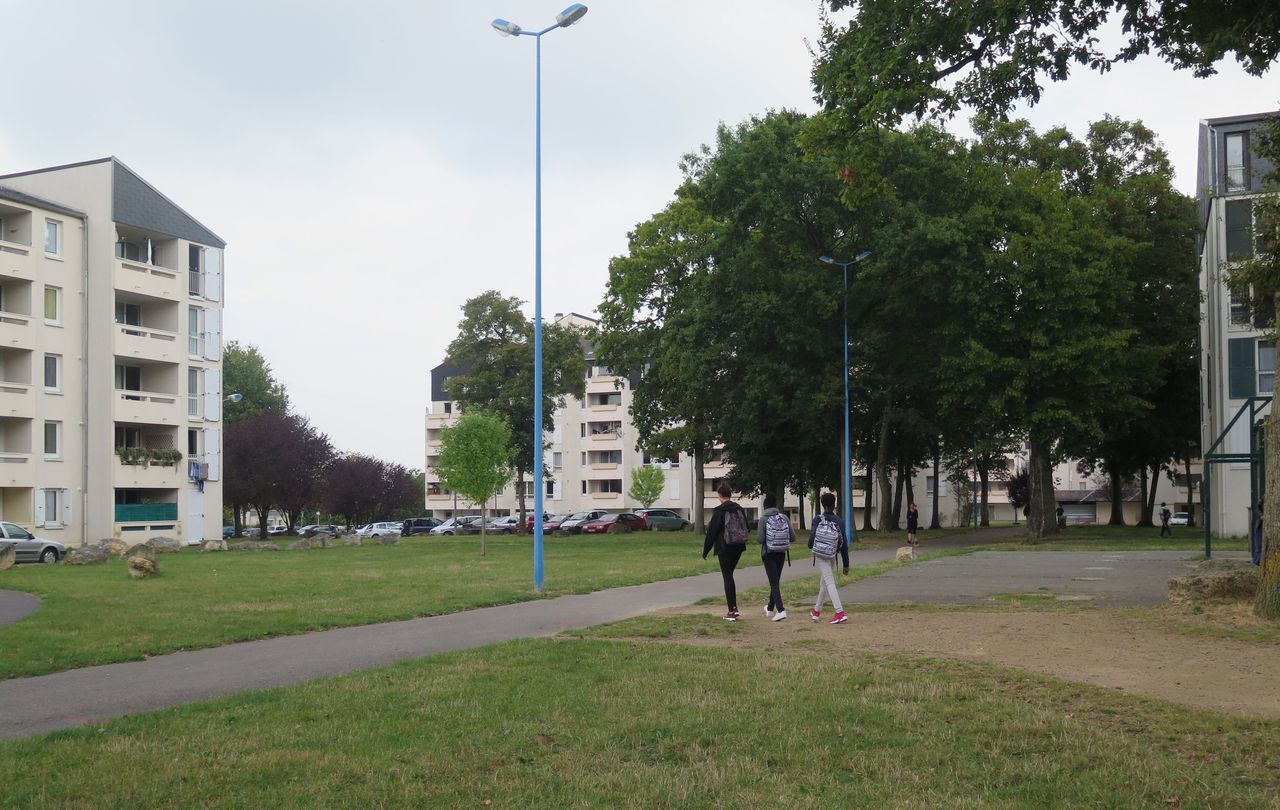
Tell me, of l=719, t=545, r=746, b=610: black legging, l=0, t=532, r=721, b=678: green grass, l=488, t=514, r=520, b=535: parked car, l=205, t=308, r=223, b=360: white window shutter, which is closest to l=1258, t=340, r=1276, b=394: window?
l=0, t=532, r=721, b=678: green grass

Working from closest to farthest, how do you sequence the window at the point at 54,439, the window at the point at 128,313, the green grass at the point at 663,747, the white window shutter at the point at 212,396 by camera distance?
the green grass at the point at 663,747 → the window at the point at 54,439 → the window at the point at 128,313 → the white window shutter at the point at 212,396

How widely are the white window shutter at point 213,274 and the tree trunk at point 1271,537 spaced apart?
50.2 meters

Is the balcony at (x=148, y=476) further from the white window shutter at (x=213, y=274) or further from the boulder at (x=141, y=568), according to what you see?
the boulder at (x=141, y=568)

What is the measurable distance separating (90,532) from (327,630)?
40.0 metres

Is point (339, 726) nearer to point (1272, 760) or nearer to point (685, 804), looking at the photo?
point (685, 804)

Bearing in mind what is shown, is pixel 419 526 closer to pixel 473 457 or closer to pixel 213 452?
pixel 213 452

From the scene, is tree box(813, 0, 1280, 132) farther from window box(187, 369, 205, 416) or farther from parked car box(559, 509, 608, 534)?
parked car box(559, 509, 608, 534)

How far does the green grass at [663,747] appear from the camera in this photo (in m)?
6.24

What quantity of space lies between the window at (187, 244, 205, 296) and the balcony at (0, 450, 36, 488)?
449 inches

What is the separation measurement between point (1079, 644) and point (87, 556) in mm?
30689

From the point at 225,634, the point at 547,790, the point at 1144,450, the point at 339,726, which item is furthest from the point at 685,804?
the point at 1144,450

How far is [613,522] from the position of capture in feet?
261

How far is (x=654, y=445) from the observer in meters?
57.7

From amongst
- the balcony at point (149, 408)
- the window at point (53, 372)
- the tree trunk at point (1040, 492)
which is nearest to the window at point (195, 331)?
the balcony at point (149, 408)
